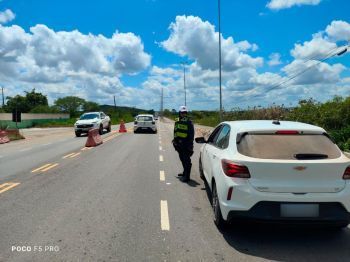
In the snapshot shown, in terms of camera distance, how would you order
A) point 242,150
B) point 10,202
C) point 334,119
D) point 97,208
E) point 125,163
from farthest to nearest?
point 334,119 < point 125,163 < point 10,202 < point 97,208 < point 242,150

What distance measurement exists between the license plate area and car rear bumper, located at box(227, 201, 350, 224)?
4 centimetres

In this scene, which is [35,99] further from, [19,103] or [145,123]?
[145,123]

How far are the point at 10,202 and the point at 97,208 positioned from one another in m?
1.81

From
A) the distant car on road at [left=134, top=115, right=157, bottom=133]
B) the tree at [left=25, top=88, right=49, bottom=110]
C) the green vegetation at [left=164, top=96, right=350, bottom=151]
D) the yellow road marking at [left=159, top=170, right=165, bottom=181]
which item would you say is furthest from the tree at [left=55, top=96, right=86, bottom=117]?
the yellow road marking at [left=159, top=170, right=165, bottom=181]

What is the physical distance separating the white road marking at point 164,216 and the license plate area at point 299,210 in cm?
174

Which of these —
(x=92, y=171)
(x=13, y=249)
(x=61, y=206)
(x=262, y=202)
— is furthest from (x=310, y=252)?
(x=92, y=171)

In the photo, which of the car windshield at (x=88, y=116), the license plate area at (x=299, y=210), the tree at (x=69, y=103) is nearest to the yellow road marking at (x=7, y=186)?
the license plate area at (x=299, y=210)

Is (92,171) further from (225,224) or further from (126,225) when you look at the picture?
(225,224)

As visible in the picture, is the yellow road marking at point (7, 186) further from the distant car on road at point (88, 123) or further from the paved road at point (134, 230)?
the distant car on road at point (88, 123)

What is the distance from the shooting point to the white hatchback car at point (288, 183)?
5.38 metres

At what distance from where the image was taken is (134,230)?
19.8 feet

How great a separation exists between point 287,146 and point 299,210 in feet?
2.99

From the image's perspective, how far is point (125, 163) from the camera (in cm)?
1404

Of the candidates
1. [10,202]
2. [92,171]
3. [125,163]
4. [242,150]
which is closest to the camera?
[242,150]
